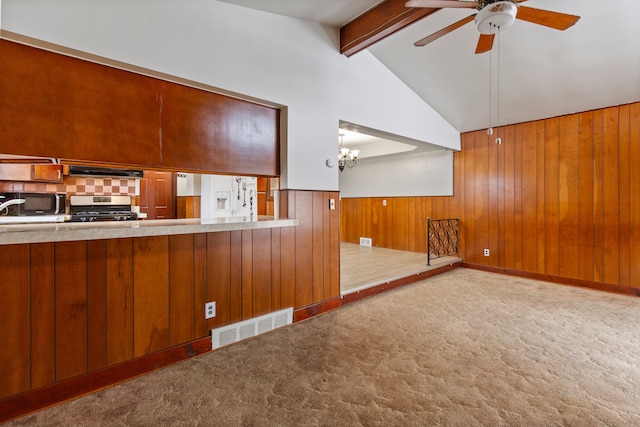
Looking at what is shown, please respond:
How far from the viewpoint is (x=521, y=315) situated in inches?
126

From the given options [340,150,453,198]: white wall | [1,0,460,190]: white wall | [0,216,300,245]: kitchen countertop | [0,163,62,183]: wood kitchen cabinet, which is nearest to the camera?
[0,216,300,245]: kitchen countertop

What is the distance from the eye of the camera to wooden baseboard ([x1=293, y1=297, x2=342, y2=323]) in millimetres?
3016

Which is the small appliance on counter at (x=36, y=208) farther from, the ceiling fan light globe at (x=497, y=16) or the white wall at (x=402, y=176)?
the white wall at (x=402, y=176)

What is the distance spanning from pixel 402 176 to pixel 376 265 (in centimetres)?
250

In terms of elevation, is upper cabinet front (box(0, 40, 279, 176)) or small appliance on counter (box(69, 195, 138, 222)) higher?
upper cabinet front (box(0, 40, 279, 176))

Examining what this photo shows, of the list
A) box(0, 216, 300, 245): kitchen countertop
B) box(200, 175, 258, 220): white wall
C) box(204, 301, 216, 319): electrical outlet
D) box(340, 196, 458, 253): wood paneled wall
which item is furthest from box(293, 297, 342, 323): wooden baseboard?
box(340, 196, 458, 253): wood paneled wall

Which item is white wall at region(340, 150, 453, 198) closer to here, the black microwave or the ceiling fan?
the ceiling fan

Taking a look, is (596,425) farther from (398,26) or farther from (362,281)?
(398,26)

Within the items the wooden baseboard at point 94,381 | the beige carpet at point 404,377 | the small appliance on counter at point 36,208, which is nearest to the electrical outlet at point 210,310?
the wooden baseboard at point 94,381

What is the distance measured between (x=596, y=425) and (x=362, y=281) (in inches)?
102

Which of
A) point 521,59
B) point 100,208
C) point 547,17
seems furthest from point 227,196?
point 521,59

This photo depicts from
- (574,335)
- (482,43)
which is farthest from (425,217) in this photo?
(482,43)

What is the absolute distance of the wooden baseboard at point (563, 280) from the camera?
388 centimetres

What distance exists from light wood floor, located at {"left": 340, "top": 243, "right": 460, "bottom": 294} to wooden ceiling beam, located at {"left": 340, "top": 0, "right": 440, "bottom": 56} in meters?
2.83
